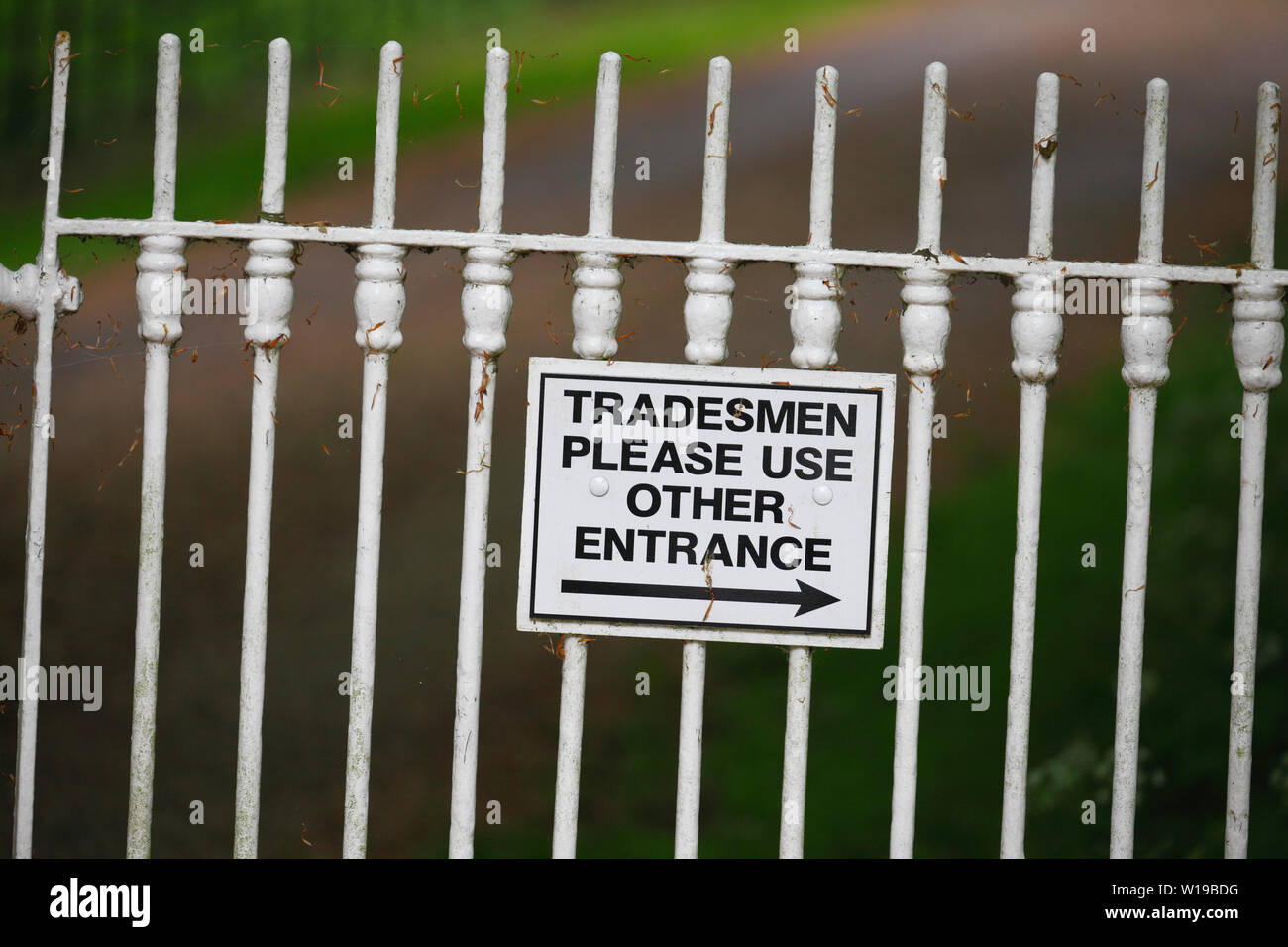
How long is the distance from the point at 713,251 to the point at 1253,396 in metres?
0.99

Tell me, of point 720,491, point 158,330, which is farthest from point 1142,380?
point 158,330

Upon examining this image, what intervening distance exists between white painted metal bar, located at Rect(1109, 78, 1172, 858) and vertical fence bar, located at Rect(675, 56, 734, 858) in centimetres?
72

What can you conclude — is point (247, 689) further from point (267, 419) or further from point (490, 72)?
point (490, 72)

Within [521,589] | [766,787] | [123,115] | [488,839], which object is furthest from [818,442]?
[123,115]

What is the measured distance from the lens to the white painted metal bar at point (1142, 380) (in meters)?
2.12

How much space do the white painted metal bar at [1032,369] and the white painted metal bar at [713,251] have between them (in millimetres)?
59

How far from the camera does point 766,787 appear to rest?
3.13 meters

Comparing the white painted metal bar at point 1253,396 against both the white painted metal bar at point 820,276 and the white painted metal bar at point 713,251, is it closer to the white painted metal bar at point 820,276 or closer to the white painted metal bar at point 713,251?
the white painted metal bar at point 713,251

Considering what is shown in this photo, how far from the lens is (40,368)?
2152mm

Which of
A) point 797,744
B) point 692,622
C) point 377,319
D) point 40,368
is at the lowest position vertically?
point 797,744

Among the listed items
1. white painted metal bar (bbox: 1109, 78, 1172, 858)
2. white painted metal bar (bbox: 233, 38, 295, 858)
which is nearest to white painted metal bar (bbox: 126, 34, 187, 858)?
white painted metal bar (bbox: 233, 38, 295, 858)

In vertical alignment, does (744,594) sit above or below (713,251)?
below

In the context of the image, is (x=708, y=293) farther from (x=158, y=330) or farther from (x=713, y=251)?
(x=158, y=330)

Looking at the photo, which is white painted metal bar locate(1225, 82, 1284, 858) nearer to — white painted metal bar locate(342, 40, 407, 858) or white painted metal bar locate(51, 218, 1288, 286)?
white painted metal bar locate(51, 218, 1288, 286)
